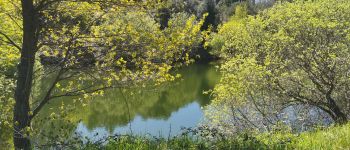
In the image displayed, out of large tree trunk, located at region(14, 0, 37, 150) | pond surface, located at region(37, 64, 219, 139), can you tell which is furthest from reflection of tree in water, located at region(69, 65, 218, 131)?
large tree trunk, located at region(14, 0, 37, 150)

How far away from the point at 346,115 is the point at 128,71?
9.51 meters

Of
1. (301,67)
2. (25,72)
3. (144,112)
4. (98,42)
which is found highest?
(98,42)

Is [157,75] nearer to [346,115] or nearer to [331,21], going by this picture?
[346,115]

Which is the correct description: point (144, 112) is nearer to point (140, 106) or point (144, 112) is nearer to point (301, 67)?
point (140, 106)

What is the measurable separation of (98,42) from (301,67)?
1022 cm

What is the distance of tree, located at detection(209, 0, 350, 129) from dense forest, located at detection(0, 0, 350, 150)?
4 centimetres

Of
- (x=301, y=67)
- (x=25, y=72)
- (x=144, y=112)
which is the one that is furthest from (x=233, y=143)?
(x=144, y=112)

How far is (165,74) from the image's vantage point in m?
7.19

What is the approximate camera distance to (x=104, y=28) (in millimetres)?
7336

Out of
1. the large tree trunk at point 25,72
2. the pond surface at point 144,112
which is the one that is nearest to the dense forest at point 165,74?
the large tree trunk at point 25,72

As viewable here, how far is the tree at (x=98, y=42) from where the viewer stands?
22.4 ft

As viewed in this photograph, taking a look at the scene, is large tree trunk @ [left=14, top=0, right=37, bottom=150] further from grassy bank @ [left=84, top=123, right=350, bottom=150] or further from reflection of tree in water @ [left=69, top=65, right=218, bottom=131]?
reflection of tree in water @ [left=69, top=65, right=218, bottom=131]

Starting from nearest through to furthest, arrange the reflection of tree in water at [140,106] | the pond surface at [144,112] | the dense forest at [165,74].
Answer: the dense forest at [165,74] → the pond surface at [144,112] → the reflection of tree in water at [140,106]

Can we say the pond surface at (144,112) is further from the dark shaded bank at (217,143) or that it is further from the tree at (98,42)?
the dark shaded bank at (217,143)
